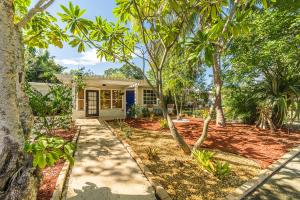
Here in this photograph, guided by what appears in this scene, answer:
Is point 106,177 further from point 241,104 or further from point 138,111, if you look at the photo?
point 138,111

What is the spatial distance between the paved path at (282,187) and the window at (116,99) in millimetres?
12195

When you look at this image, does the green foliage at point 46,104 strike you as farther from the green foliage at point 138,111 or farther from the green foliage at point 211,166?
the green foliage at point 138,111

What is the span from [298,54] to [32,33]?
30.0ft

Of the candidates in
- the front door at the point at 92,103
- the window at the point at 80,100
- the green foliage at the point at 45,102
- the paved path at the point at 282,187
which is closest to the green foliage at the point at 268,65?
the paved path at the point at 282,187

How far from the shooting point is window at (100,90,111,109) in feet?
47.5

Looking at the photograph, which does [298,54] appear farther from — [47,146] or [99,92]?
[99,92]

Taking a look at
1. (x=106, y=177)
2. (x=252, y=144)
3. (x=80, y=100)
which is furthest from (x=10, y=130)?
(x=80, y=100)

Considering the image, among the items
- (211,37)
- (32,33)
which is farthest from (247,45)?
(32,33)

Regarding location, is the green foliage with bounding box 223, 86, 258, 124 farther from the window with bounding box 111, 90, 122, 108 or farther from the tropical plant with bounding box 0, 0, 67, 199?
the tropical plant with bounding box 0, 0, 67, 199

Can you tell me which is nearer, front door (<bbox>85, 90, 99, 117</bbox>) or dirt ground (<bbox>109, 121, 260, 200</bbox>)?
dirt ground (<bbox>109, 121, 260, 200</bbox>)

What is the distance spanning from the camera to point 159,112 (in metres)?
16.8

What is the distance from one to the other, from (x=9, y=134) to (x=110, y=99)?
42.7 feet

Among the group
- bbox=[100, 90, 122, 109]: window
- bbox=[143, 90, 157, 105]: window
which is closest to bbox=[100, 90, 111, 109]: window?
bbox=[100, 90, 122, 109]: window

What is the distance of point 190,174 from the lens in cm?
425
